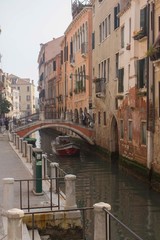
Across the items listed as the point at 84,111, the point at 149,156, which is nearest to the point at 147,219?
the point at 149,156

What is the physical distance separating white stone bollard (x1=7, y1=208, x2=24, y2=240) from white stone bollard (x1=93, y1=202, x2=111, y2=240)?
1.12 metres

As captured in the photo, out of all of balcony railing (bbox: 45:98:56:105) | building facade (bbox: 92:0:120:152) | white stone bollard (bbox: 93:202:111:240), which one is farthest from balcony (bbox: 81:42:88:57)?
white stone bollard (bbox: 93:202:111:240)

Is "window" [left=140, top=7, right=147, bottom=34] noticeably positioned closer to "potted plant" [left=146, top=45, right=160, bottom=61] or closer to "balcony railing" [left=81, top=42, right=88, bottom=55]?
"potted plant" [left=146, top=45, right=160, bottom=61]

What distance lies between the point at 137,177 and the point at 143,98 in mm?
3378

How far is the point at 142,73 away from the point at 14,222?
13.4 m

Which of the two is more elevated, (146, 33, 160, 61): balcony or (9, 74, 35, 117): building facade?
(9, 74, 35, 117): building facade

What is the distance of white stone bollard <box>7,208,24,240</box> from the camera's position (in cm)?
666

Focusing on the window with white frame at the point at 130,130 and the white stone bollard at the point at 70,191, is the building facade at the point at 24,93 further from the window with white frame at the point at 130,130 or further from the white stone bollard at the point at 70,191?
the white stone bollard at the point at 70,191

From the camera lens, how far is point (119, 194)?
53.9 feet

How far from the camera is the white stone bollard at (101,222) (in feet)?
21.8

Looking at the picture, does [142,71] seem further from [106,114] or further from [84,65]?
[84,65]

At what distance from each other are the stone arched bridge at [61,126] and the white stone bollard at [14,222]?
2496 centimetres

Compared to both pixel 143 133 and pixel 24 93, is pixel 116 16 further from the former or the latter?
pixel 24 93

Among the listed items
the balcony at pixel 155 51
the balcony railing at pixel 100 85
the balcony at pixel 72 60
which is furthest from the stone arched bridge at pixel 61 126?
the balcony at pixel 155 51
